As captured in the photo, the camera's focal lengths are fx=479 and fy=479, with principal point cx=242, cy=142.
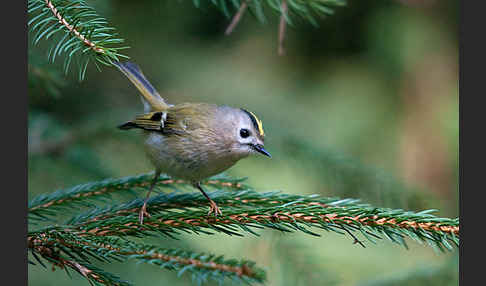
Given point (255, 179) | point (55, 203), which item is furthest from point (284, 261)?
point (255, 179)

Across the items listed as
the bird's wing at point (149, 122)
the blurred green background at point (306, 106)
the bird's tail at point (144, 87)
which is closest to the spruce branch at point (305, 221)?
the bird's wing at point (149, 122)

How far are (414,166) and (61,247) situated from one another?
2531 millimetres

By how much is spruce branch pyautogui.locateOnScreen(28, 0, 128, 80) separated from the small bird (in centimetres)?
71

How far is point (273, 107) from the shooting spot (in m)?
3.31

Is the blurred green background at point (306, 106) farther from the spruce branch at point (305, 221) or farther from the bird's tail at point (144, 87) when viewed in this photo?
the spruce branch at point (305, 221)

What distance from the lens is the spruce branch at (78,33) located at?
1222 millimetres

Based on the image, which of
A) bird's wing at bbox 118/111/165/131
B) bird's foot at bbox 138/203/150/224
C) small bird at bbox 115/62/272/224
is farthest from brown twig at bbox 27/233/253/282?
bird's wing at bbox 118/111/165/131

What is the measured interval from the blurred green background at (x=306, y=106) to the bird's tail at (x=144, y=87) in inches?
8.2

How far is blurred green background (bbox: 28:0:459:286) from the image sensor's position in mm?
2396

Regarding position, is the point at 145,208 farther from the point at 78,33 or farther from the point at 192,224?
the point at 78,33

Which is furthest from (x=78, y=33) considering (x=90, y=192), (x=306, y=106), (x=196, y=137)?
(x=306, y=106)

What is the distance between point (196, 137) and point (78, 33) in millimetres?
909

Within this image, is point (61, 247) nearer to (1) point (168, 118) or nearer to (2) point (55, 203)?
(2) point (55, 203)

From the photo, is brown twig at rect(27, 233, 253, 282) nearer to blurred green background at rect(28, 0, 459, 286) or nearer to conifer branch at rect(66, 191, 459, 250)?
conifer branch at rect(66, 191, 459, 250)
